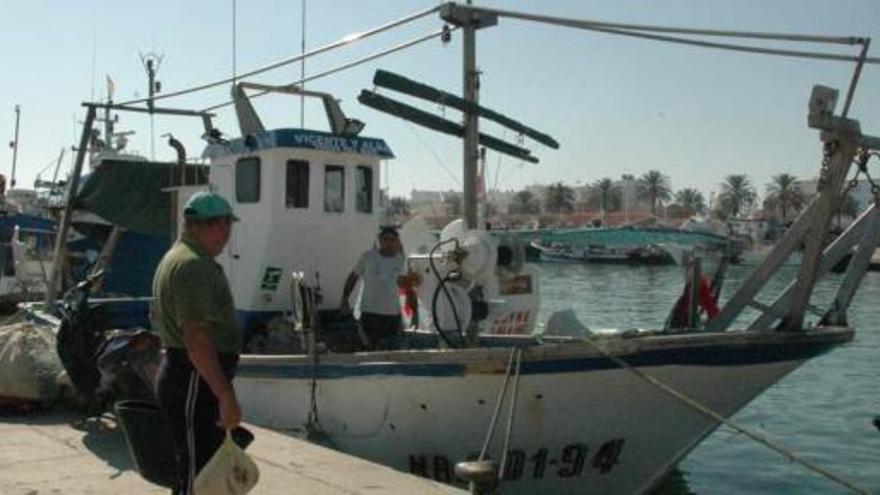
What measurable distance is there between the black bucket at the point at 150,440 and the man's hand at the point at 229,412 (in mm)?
786

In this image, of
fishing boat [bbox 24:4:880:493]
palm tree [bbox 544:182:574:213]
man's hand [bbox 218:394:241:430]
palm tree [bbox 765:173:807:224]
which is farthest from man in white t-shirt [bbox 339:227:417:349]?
palm tree [bbox 544:182:574:213]

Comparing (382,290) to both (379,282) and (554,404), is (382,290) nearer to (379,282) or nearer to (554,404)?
(379,282)

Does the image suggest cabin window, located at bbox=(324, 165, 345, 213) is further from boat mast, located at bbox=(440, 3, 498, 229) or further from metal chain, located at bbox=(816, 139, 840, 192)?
metal chain, located at bbox=(816, 139, 840, 192)

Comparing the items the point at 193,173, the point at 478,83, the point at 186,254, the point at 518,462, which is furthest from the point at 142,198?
the point at 186,254

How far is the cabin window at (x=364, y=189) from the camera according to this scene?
10.3 metres

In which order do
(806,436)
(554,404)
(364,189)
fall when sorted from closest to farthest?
(554,404), (364,189), (806,436)

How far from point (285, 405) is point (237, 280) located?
1.77 m

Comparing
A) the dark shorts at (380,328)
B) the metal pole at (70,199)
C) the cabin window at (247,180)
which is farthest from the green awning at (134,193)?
the dark shorts at (380,328)

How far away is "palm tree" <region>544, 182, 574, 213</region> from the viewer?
129125mm

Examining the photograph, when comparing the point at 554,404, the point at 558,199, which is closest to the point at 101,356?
the point at 554,404

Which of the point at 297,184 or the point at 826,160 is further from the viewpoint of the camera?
the point at 297,184

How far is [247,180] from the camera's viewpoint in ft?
32.9

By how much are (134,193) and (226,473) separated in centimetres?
854

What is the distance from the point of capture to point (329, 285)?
10281mm
